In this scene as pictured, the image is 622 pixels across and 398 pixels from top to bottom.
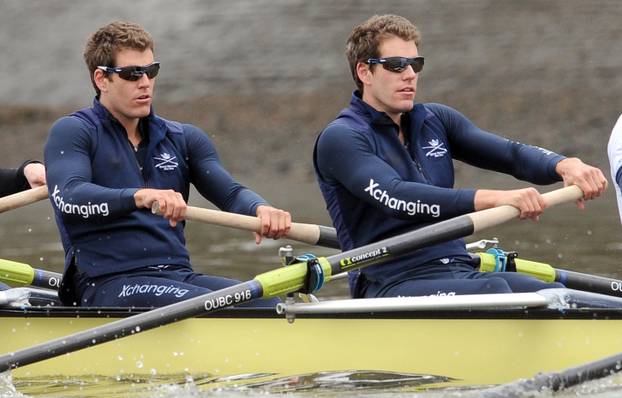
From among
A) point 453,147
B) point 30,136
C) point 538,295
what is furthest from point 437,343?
point 30,136

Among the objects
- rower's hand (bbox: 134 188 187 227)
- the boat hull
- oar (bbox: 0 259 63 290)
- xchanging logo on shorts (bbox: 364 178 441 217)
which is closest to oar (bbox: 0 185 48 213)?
oar (bbox: 0 259 63 290)

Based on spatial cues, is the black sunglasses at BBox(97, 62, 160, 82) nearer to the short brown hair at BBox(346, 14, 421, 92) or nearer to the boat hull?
the short brown hair at BBox(346, 14, 421, 92)

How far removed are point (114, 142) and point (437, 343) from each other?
2061 millimetres

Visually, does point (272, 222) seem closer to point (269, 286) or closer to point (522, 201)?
point (269, 286)

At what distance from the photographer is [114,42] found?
25.5 ft

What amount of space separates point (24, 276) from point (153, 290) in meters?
1.52

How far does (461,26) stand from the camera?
2959cm

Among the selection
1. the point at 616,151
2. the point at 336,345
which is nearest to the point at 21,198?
the point at 336,345

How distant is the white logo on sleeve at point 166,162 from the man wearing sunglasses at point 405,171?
802 millimetres

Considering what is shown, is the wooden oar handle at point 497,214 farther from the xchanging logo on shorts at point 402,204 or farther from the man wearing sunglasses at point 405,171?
the xchanging logo on shorts at point 402,204

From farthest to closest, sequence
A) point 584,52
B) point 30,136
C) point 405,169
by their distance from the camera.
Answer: point 30,136 < point 584,52 < point 405,169

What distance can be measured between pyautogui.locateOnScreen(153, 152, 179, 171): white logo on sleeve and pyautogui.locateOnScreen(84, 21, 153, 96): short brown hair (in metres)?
0.52

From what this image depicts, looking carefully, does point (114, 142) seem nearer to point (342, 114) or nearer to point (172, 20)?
point (342, 114)

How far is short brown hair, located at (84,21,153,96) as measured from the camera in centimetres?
776
